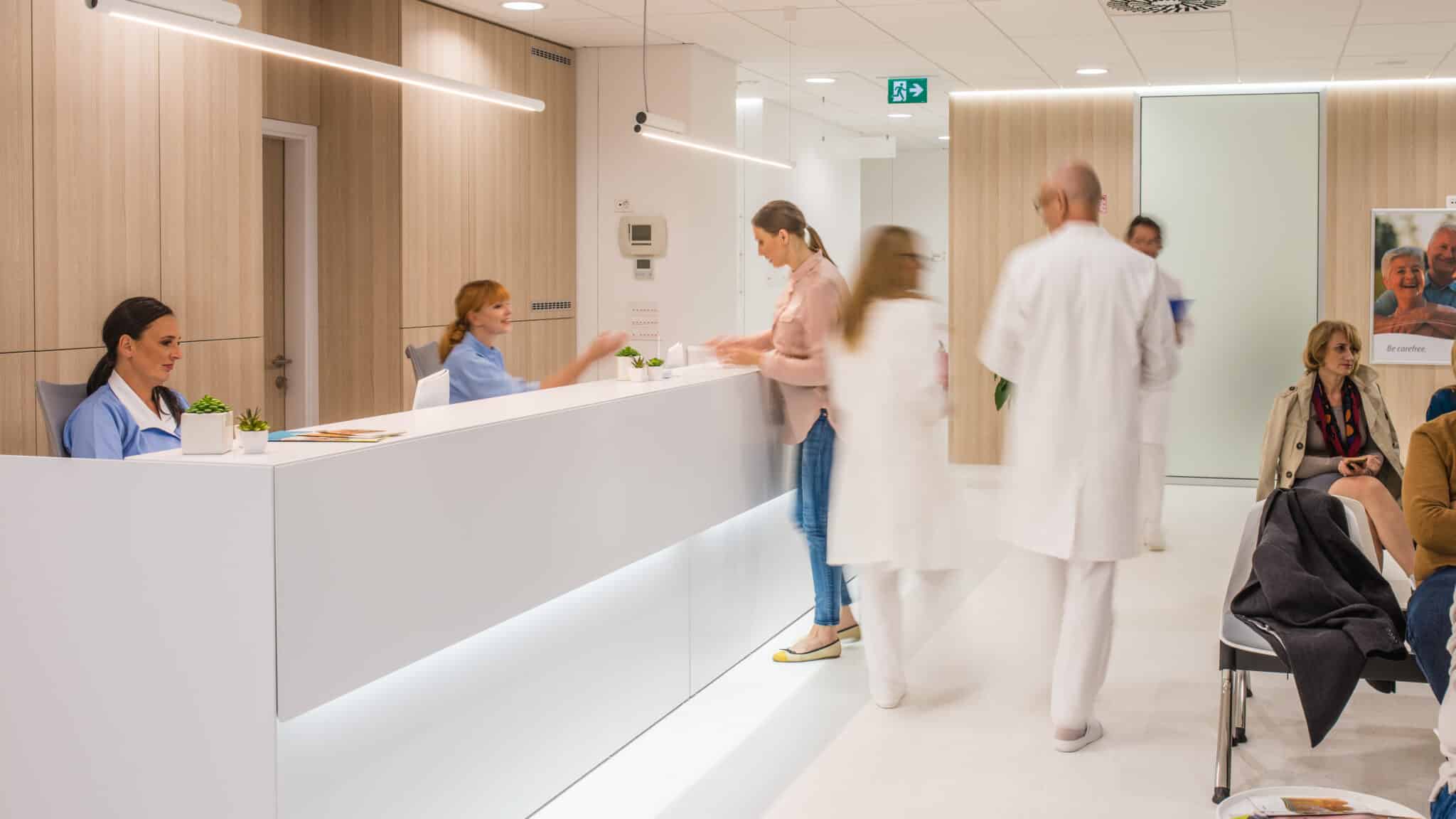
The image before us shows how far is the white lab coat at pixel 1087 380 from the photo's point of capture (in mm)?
4242

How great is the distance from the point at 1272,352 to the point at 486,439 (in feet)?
27.4

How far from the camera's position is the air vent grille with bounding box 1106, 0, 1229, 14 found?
6895 millimetres

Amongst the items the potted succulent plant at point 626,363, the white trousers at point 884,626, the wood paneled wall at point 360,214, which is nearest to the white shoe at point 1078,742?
the white trousers at point 884,626

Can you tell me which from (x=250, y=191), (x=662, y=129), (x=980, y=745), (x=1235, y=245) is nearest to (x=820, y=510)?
(x=980, y=745)

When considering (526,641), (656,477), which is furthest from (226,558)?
(656,477)

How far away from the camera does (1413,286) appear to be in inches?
384

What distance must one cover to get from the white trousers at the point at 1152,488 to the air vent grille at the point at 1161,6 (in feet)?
7.72

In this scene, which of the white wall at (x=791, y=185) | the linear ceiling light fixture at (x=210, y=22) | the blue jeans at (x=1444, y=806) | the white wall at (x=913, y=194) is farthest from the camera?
the white wall at (x=913, y=194)

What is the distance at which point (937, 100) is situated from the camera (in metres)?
11.8

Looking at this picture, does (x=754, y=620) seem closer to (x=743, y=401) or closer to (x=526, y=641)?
(x=743, y=401)

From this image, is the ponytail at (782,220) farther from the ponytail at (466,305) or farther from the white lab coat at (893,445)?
the ponytail at (466,305)

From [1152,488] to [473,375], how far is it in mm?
3827

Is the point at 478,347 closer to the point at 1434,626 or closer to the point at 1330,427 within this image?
the point at 1434,626

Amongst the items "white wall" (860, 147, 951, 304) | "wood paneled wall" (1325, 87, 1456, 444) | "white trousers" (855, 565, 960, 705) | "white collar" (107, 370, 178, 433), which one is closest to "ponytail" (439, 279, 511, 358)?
"white collar" (107, 370, 178, 433)
